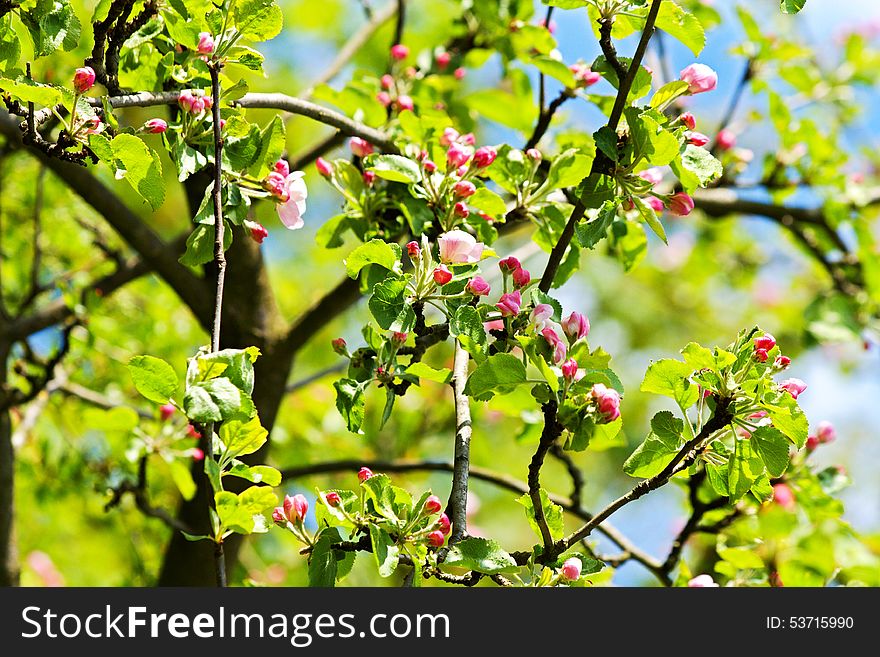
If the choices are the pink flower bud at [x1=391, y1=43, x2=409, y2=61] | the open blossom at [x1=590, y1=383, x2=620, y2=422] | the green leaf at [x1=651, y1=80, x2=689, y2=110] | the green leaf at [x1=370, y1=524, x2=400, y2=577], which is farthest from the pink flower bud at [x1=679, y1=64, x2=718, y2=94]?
the pink flower bud at [x1=391, y1=43, x2=409, y2=61]

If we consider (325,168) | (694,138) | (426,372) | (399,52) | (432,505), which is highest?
(399,52)

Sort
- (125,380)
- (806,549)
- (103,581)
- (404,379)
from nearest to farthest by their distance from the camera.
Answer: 1. (404,379)
2. (806,549)
3. (125,380)
4. (103,581)

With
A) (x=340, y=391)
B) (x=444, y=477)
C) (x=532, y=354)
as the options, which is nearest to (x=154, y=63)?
(x=340, y=391)

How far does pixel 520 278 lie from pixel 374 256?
25 centimetres

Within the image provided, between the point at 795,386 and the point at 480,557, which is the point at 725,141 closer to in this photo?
the point at 795,386

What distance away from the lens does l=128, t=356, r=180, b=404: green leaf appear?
1271 mm

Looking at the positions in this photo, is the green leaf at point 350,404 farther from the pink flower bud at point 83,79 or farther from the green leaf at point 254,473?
the pink flower bud at point 83,79

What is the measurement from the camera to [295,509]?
4.88 feet

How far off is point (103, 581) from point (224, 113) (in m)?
3.65

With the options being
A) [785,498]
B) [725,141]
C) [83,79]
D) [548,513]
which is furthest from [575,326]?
[725,141]

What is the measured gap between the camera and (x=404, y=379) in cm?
159

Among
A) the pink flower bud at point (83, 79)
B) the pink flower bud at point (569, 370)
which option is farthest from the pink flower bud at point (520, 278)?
the pink flower bud at point (83, 79)

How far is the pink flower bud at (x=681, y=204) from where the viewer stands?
1.62 metres

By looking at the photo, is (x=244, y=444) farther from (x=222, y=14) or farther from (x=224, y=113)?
(x=222, y=14)
